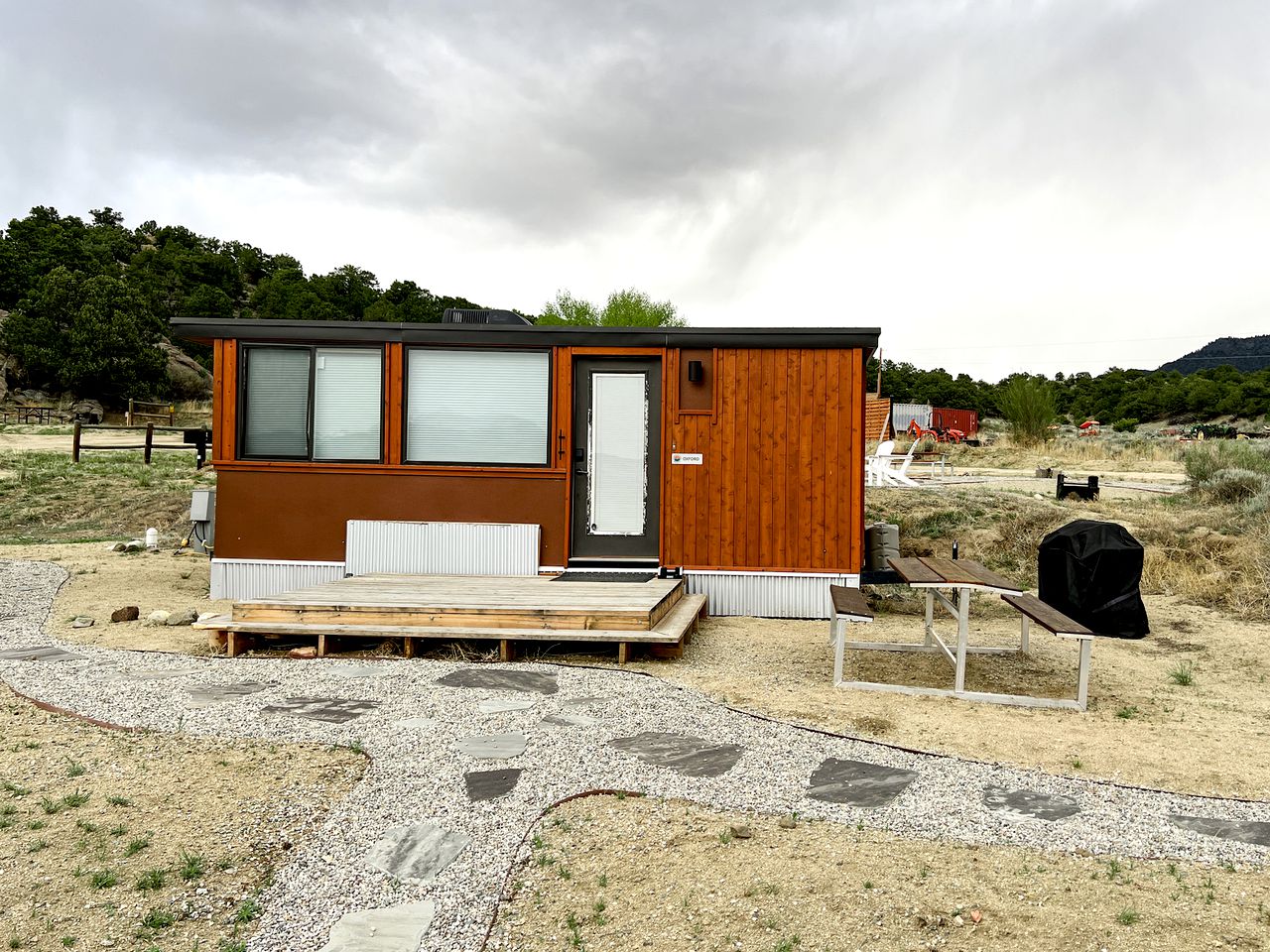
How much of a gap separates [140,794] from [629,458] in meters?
4.69

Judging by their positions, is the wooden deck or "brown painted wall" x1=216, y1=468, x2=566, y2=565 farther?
"brown painted wall" x1=216, y1=468, x2=566, y2=565

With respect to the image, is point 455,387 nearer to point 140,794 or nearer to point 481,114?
point 140,794

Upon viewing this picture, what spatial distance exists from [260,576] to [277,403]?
5.05 ft

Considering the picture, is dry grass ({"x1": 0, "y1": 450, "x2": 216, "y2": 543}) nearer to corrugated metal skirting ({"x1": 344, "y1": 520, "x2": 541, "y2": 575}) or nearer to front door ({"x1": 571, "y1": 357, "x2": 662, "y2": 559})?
corrugated metal skirting ({"x1": 344, "y1": 520, "x2": 541, "y2": 575})

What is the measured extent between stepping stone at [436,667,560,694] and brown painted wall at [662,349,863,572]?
242cm

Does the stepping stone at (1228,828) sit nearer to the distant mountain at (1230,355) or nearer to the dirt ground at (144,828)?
the dirt ground at (144,828)

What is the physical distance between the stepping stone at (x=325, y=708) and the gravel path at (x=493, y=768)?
2cm

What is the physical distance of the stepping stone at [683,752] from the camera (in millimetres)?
3330

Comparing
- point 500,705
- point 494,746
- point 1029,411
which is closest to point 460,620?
point 500,705

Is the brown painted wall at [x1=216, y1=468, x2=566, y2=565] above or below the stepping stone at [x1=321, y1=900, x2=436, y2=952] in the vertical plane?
above

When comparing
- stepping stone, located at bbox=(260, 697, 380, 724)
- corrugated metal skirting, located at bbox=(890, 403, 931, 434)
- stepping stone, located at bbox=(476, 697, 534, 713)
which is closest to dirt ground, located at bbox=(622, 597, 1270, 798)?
stepping stone, located at bbox=(476, 697, 534, 713)

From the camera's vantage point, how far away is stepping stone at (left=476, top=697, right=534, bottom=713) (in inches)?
160

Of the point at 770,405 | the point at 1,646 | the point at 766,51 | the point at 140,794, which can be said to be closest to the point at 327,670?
the point at 140,794

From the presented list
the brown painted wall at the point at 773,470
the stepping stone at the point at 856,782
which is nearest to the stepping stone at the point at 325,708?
the stepping stone at the point at 856,782
